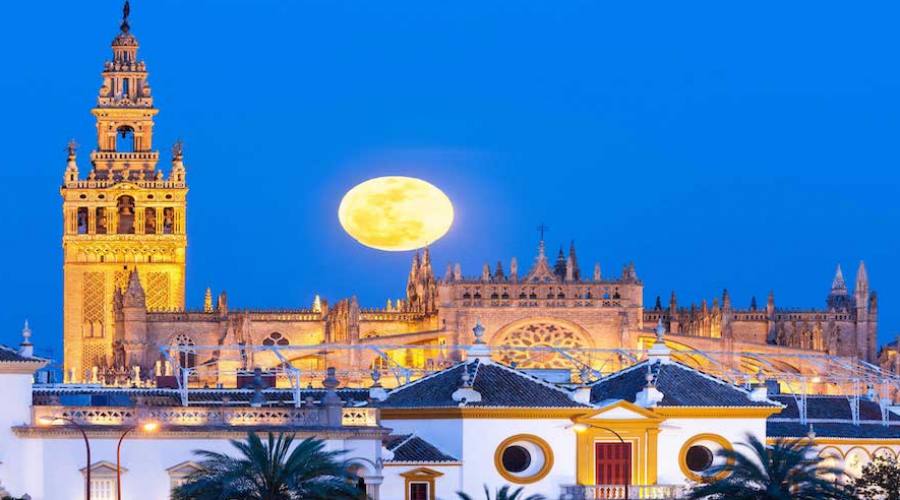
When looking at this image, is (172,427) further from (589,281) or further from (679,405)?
(589,281)

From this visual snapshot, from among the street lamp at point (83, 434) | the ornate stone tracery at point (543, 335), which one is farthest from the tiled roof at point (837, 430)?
the ornate stone tracery at point (543, 335)

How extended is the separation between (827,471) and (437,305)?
72231 millimetres

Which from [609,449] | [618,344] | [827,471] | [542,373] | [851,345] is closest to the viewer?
[827,471]

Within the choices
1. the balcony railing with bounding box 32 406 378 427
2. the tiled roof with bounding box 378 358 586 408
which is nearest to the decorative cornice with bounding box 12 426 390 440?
the balcony railing with bounding box 32 406 378 427

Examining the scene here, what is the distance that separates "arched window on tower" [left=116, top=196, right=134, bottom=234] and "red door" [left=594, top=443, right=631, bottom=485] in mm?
77953

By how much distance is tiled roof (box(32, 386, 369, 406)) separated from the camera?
9244 cm

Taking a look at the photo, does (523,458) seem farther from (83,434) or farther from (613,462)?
(83,434)

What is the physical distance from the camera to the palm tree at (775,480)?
80625 mm

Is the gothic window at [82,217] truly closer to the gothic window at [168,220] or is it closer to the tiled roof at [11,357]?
the gothic window at [168,220]

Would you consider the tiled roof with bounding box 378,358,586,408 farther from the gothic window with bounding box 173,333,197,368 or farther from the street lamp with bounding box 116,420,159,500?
the gothic window with bounding box 173,333,197,368

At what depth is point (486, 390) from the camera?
9206 cm

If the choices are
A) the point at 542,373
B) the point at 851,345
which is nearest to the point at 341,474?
the point at 542,373

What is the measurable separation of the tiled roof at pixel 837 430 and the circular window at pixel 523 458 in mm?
14123

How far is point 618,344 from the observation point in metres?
148
